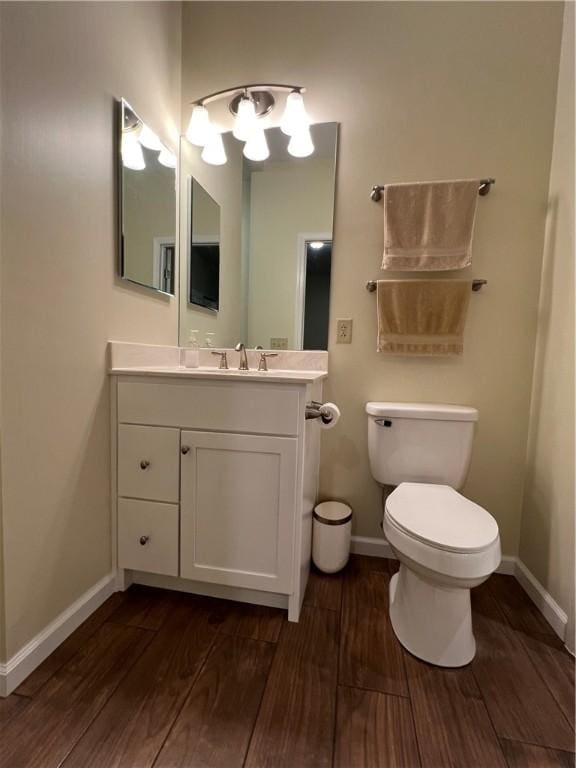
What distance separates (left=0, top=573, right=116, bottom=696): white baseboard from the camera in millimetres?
927

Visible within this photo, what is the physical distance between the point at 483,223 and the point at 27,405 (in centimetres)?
179

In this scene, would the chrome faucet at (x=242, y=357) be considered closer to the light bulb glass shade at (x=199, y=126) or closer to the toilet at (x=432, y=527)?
the toilet at (x=432, y=527)

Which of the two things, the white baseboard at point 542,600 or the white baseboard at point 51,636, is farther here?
the white baseboard at point 542,600

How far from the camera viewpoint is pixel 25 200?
91cm

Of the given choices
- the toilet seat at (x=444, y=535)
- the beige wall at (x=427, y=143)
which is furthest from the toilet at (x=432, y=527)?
the beige wall at (x=427, y=143)

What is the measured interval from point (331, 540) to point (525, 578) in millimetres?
822

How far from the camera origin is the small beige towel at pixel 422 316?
1449 mm

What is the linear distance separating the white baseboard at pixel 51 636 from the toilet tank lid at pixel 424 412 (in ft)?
4.02

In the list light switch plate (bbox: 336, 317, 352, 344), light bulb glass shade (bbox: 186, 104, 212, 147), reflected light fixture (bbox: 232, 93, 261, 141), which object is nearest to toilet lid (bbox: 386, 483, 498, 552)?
light switch plate (bbox: 336, 317, 352, 344)

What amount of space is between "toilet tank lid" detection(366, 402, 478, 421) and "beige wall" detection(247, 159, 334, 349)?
20.0 inches

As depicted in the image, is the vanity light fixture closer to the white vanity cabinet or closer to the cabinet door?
the white vanity cabinet

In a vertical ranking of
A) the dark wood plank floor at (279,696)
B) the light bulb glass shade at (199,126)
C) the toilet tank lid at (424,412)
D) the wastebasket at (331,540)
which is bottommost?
the dark wood plank floor at (279,696)

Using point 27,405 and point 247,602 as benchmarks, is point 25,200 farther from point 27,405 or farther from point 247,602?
point 247,602

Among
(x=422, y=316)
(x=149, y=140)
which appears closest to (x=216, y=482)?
(x=422, y=316)
